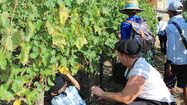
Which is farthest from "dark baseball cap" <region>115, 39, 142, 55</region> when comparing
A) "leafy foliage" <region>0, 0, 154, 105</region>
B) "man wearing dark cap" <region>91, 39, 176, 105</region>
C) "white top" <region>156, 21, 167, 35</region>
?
"white top" <region>156, 21, 167, 35</region>

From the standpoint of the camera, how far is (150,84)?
13.2 feet

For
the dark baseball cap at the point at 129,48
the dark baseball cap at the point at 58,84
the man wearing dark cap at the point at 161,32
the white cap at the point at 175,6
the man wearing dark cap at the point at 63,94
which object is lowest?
the man wearing dark cap at the point at 161,32

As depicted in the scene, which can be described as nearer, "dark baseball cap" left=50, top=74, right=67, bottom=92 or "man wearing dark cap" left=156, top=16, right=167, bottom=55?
"dark baseball cap" left=50, top=74, right=67, bottom=92

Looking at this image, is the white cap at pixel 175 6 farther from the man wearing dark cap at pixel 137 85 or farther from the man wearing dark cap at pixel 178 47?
the man wearing dark cap at pixel 137 85

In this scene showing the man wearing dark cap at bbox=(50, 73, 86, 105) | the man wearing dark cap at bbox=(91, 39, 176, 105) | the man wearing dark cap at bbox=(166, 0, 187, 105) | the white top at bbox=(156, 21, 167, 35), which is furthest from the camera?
the white top at bbox=(156, 21, 167, 35)

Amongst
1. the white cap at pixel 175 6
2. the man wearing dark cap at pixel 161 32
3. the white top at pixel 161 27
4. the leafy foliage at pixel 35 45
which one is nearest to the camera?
the leafy foliage at pixel 35 45

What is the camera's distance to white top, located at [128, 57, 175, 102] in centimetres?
397

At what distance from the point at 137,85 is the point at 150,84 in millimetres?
175

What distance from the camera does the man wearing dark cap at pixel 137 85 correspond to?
3.91 meters

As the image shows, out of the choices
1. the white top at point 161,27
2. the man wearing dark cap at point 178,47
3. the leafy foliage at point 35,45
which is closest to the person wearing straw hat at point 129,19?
the man wearing dark cap at point 178,47

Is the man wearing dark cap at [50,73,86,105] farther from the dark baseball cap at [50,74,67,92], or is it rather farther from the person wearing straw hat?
the person wearing straw hat

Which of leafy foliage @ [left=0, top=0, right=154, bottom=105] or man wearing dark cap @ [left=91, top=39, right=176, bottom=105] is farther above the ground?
leafy foliage @ [left=0, top=0, right=154, bottom=105]

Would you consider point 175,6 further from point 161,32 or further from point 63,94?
point 161,32

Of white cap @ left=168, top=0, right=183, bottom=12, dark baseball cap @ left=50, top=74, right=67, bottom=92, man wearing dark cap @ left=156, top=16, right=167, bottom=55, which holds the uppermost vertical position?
white cap @ left=168, top=0, right=183, bottom=12
